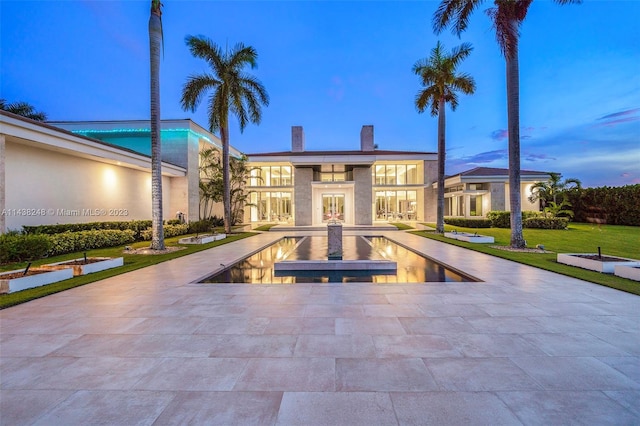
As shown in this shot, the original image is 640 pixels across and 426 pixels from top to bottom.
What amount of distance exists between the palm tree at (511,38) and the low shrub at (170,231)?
18.4 m

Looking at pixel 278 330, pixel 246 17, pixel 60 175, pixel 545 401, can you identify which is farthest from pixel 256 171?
pixel 545 401

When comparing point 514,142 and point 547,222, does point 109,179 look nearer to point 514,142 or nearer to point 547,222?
point 514,142

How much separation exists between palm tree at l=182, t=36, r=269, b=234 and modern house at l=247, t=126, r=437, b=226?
7.80 m

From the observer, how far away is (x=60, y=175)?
1416 centimetres

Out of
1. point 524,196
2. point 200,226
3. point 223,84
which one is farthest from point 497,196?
point 200,226

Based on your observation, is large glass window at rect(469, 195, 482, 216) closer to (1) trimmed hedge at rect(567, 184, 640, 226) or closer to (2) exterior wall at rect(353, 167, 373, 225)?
(1) trimmed hedge at rect(567, 184, 640, 226)

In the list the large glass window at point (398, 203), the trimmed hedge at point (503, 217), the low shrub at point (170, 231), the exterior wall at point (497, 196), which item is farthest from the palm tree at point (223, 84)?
the exterior wall at point (497, 196)

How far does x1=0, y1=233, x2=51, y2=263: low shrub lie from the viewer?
31.0 ft

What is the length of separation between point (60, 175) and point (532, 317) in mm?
18793

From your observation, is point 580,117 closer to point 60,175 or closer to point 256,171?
point 256,171

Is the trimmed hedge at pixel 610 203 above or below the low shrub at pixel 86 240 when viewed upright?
above

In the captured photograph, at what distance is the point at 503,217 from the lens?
24.1 m

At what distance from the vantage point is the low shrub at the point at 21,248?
945cm

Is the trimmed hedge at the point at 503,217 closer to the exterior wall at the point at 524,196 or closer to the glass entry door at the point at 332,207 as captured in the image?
the exterior wall at the point at 524,196
